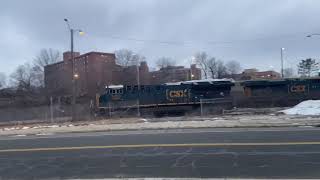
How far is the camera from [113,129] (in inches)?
881

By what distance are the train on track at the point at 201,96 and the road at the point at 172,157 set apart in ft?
111

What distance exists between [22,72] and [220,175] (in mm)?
132011

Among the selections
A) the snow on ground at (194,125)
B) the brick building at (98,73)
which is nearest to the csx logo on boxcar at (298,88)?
the snow on ground at (194,125)

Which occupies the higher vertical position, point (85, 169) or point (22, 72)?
point (22, 72)

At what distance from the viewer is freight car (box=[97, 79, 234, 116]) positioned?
170 feet

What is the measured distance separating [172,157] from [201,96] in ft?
132

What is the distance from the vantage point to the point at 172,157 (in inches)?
489

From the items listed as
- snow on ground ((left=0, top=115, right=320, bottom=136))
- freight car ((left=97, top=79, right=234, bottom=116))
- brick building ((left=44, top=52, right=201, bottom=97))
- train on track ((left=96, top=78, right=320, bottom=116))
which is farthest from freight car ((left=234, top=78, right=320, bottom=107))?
brick building ((left=44, top=52, right=201, bottom=97))

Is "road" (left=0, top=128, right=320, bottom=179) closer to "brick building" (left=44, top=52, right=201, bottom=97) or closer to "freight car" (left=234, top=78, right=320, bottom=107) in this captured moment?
"freight car" (left=234, top=78, right=320, bottom=107)

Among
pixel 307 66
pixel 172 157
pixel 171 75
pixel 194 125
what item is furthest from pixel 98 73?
pixel 172 157

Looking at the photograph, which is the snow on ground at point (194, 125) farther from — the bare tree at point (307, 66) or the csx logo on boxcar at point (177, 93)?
the bare tree at point (307, 66)

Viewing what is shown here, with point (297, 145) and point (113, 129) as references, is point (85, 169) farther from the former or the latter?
point (113, 129)

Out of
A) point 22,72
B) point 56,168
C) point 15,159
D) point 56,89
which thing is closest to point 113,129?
point 15,159

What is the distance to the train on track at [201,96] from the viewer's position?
5091 centimetres
